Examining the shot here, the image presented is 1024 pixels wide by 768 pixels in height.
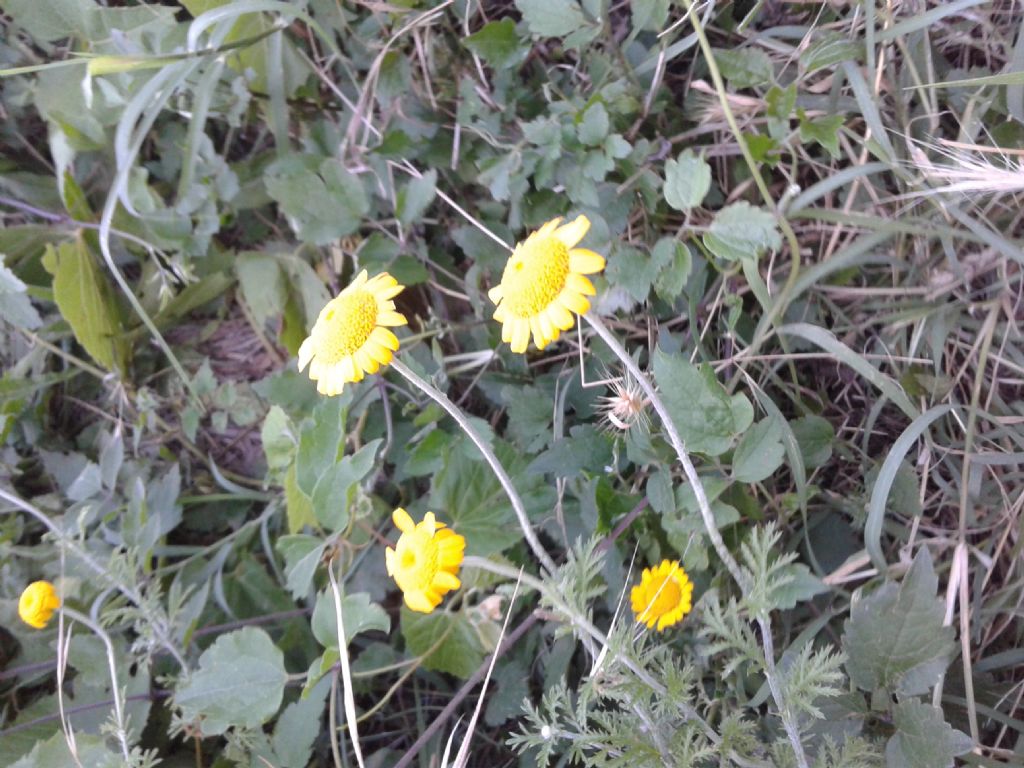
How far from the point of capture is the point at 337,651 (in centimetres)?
100

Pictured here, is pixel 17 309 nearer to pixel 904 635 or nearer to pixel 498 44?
pixel 498 44

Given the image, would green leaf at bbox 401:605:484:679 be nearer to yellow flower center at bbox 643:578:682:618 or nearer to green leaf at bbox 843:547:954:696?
yellow flower center at bbox 643:578:682:618

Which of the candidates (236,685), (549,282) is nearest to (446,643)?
(236,685)

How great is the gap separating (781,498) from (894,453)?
162 millimetres

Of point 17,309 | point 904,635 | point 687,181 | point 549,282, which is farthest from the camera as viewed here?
A: point 17,309

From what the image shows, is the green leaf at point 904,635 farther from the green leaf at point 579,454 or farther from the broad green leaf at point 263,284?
the broad green leaf at point 263,284

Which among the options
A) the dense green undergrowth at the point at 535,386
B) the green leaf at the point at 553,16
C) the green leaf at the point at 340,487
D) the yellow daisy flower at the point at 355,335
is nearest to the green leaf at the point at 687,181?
the dense green undergrowth at the point at 535,386

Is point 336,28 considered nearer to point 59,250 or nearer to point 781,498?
point 59,250

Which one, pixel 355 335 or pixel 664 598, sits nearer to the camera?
pixel 355 335

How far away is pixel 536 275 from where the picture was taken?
75 centimetres

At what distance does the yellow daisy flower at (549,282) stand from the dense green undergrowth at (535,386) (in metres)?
0.11

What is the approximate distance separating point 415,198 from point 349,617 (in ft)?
2.08

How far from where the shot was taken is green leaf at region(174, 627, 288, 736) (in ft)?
3.54

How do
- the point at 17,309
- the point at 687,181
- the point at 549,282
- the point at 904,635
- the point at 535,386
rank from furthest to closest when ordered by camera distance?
the point at 17,309, the point at 535,386, the point at 687,181, the point at 904,635, the point at 549,282
